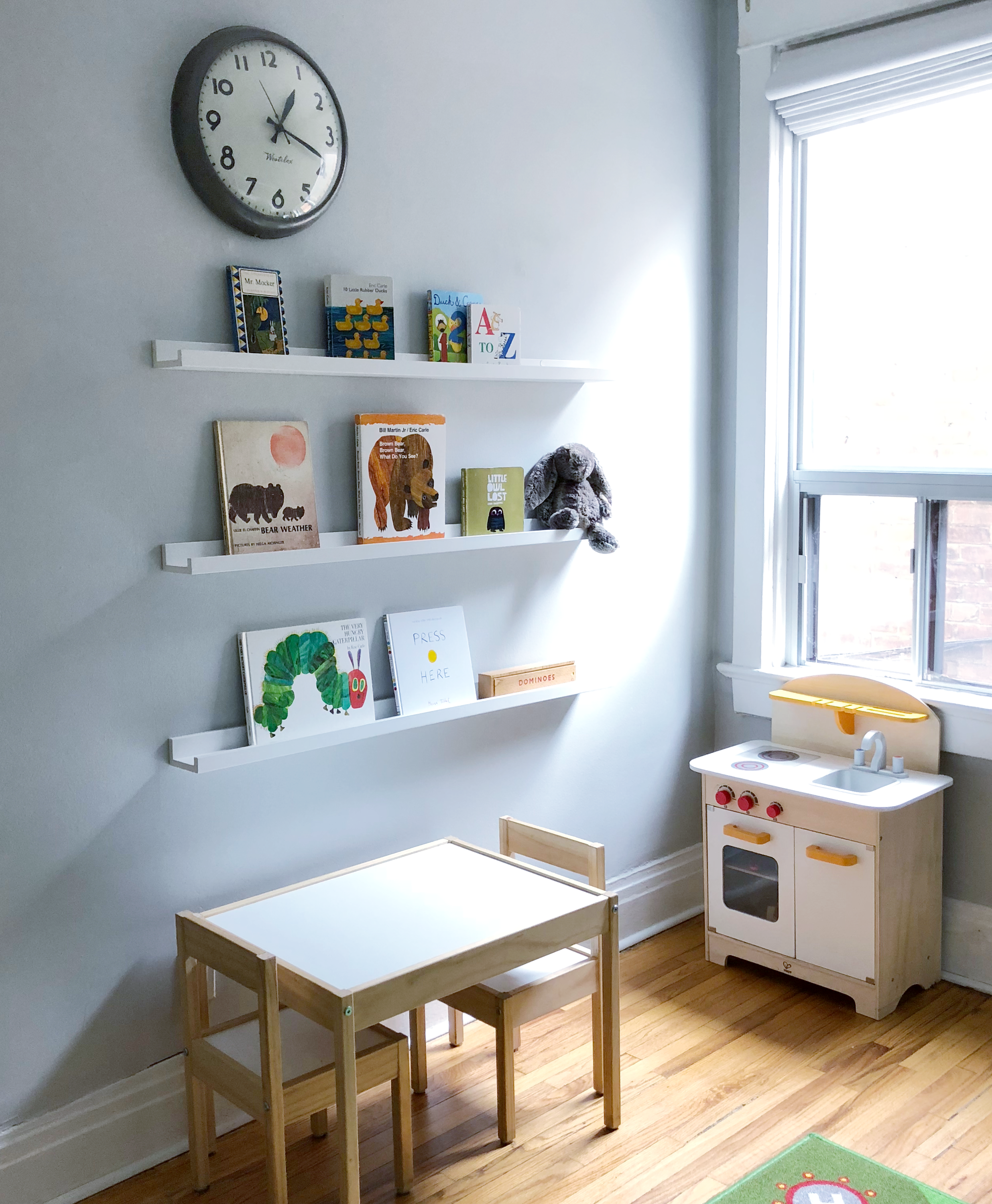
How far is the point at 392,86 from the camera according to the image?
7.69 feet

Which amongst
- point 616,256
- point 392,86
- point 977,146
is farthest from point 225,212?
point 977,146

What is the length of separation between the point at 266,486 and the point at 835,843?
5.06 ft

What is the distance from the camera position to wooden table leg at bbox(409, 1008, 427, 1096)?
7.59 feet

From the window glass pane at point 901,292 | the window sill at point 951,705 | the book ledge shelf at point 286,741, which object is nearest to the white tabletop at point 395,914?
the book ledge shelf at point 286,741

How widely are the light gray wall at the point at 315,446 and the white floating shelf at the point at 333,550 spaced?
0.04 metres

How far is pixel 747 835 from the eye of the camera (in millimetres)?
2777

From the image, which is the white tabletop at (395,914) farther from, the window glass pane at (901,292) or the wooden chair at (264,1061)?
the window glass pane at (901,292)

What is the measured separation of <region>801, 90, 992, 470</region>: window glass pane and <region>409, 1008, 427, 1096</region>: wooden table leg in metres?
1.78

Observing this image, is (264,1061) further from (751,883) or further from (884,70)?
(884,70)

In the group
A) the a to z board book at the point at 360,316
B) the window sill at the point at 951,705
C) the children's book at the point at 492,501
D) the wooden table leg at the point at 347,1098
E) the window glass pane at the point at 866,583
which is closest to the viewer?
the wooden table leg at the point at 347,1098

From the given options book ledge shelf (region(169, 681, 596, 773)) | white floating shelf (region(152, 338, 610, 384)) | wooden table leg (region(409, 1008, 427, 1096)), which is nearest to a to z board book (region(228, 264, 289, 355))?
white floating shelf (region(152, 338, 610, 384))

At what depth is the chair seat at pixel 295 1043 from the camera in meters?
1.96

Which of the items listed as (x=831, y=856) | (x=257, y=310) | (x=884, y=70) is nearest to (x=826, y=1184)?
(x=831, y=856)

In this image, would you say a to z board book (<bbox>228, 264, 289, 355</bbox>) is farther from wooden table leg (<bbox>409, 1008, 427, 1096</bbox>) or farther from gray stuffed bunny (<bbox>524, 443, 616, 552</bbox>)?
wooden table leg (<bbox>409, 1008, 427, 1096</bbox>)
